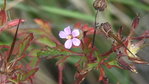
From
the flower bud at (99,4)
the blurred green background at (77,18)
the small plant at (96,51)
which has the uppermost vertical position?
the flower bud at (99,4)

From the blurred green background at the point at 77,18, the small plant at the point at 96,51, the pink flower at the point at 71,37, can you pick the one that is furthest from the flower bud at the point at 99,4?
the blurred green background at the point at 77,18

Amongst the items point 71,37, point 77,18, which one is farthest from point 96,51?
point 77,18

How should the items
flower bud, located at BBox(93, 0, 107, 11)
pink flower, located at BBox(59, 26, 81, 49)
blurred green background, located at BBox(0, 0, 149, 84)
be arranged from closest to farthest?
flower bud, located at BBox(93, 0, 107, 11), pink flower, located at BBox(59, 26, 81, 49), blurred green background, located at BBox(0, 0, 149, 84)

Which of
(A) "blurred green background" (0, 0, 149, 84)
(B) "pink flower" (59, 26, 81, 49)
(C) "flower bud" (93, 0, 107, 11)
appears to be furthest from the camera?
(A) "blurred green background" (0, 0, 149, 84)

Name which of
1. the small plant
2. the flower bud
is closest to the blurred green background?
the small plant

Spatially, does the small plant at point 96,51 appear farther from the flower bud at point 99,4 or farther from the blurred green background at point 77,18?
the blurred green background at point 77,18

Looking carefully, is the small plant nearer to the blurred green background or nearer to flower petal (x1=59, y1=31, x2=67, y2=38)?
flower petal (x1=59, y1=31, x2=67, y2=38)

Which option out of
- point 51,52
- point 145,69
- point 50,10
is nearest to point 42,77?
point 50,10

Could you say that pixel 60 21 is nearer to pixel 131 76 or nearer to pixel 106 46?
pixel 106 46

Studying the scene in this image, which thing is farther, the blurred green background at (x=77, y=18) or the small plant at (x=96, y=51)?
the blurred green background at (x=77, y=18)
